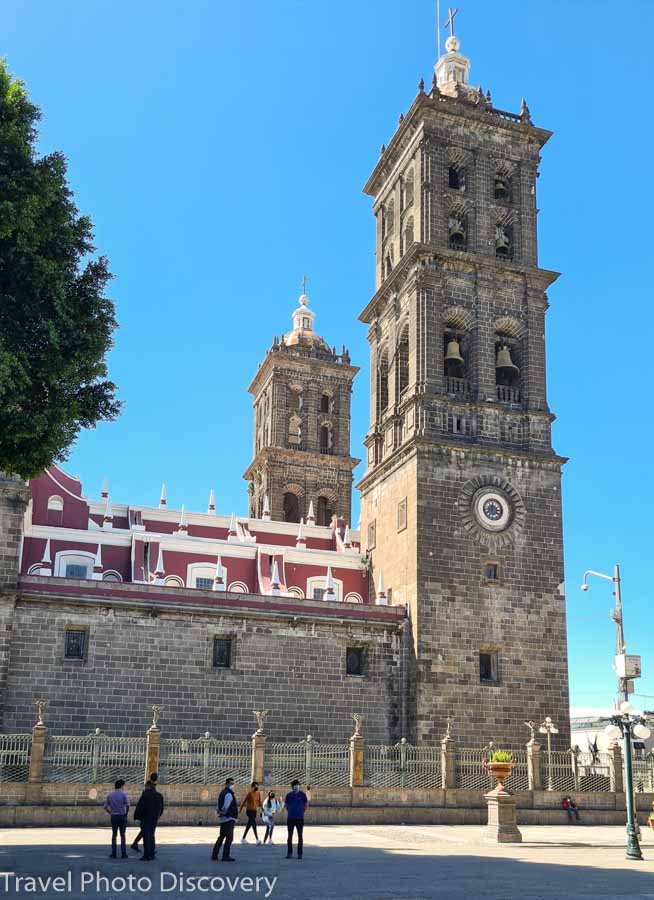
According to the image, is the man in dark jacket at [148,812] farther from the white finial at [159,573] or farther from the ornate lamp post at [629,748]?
the white finial at [159,573]

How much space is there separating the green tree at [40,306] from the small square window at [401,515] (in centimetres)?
1867

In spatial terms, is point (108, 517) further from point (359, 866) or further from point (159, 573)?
point (359, 866)

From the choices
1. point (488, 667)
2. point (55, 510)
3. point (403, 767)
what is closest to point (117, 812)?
point (403, 767)

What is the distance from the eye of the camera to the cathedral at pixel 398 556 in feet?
97.2

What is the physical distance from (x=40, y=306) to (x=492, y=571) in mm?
21643

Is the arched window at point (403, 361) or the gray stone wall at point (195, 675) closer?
the gray stone wall at point (195, 675)

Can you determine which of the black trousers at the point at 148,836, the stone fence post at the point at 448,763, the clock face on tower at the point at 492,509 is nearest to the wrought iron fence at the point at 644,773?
the stone fence post at the point at 448,763

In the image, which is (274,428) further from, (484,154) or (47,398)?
(47,398)

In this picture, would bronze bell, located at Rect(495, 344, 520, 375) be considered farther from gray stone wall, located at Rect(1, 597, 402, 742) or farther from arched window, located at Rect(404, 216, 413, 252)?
gray stone wall, located at Rect(1, 597, 402, 742)

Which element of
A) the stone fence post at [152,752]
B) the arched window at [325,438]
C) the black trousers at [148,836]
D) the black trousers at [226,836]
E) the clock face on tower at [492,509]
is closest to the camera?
the black trousers at [148,836]

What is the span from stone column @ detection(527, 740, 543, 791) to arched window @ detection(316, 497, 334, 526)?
77.0 feet

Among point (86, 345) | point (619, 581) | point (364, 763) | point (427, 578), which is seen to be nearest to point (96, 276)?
point (86, 345)

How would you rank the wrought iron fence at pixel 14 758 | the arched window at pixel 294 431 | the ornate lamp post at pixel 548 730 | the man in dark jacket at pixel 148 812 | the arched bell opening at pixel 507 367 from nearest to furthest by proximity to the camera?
the man in dark jacket at pixel 148 812
the wrought iron fence at pixel 14 758
the ornate lamp post at pixel 548 730
the arched bell opening at pixel 507 367
the arched window at pixel 294 431

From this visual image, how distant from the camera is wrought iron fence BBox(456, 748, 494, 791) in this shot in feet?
93.9
